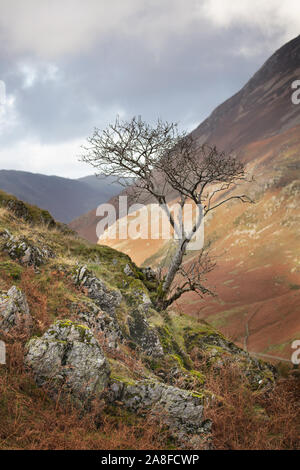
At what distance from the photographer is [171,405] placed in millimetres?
4297

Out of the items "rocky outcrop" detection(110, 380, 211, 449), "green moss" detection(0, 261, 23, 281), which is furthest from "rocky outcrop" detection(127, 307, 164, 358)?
"green moss" detection(0, 261, 23, 281)

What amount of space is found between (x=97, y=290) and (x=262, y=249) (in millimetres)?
40912

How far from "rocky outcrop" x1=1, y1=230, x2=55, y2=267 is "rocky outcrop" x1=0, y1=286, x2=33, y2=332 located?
6.53 feet

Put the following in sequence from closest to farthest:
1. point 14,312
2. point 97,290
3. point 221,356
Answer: point 14,312, point 97,290, point 221,356

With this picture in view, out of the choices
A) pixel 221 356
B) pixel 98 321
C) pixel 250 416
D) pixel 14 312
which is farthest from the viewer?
pixel 221 356

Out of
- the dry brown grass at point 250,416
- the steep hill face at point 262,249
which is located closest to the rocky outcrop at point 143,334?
the dry brown grass at point 250,416

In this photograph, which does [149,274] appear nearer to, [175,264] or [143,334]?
[175,264]

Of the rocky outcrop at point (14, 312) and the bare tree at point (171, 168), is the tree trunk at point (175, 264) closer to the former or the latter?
the bare tree at point (171, 168)

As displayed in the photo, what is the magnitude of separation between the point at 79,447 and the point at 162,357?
3.53 meters

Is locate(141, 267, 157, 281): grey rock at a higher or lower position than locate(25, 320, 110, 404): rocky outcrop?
higher

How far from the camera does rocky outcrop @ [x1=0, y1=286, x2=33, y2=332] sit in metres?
4.36

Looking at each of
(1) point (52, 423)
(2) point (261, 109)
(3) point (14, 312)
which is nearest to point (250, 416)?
(1) point (52, 423)

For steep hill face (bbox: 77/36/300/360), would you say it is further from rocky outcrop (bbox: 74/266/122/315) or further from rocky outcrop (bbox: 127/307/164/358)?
rocky outcrop (bbox: 74/266/122/315)

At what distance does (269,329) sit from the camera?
26.6 meters
